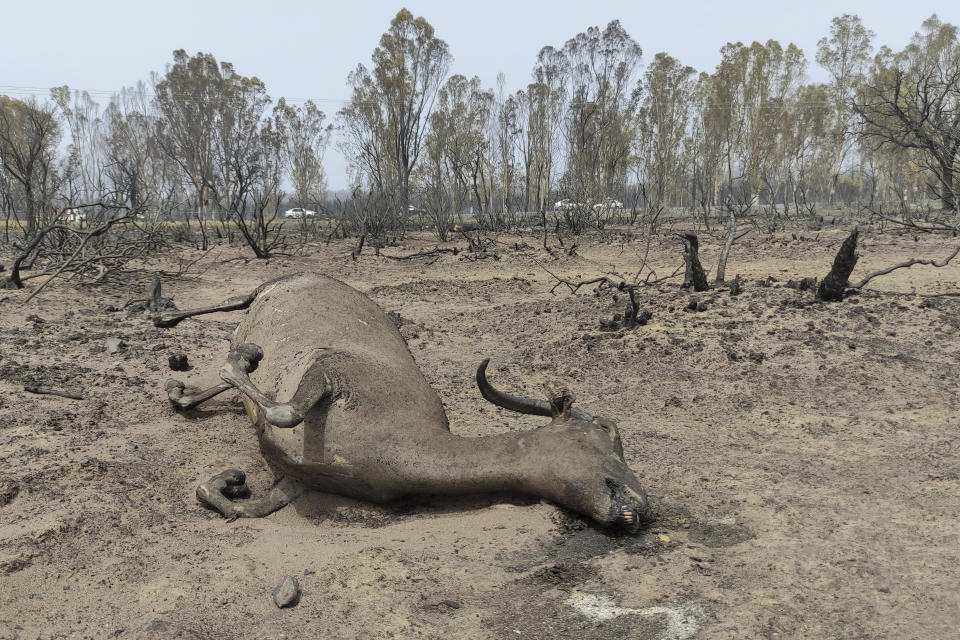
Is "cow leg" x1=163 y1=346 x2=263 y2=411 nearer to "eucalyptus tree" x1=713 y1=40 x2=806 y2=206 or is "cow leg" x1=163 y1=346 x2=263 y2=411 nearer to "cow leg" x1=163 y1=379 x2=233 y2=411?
"cow leg" x1=163 y1=379 x2=233 y2=411

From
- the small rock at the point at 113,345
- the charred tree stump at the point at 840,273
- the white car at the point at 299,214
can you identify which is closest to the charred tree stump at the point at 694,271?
the charred tree stump at the point at 840,273

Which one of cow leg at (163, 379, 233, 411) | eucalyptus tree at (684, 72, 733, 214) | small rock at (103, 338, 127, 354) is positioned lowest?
cow leg at (163, 379, 233, 411)

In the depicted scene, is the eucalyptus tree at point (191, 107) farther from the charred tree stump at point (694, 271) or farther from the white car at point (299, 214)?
the charred tree stump at point (694, 271)

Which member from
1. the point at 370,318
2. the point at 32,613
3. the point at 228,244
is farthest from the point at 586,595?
the point at 228,244

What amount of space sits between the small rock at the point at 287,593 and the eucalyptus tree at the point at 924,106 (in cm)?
965

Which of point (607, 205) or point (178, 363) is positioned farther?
point (607, 205)

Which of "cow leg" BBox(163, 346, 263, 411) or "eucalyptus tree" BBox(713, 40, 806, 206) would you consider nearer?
"cow leg" BBox(163, 346, 263, 411)

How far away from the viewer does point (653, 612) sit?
7.52 ft

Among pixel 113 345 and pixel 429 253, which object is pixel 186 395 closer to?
pixel 113 345

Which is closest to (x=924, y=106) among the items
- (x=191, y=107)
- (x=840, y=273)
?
(x=840, y=273)

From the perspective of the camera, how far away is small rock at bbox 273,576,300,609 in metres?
2.39

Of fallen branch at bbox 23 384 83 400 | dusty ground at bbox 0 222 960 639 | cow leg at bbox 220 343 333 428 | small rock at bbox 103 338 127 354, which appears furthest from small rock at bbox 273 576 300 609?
small rock at bbox 103 338 127 354

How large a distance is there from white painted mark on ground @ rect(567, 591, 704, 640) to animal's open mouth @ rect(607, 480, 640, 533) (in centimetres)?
32

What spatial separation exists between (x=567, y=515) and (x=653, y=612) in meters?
0.61
